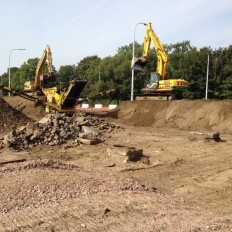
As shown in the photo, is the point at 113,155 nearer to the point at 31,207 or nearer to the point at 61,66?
the point at 31,207

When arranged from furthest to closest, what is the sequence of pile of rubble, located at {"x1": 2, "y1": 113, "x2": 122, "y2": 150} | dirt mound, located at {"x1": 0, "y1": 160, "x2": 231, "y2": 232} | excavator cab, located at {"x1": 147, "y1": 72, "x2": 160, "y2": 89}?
excavator cab, located at {"x1": 147, "y1": 72, "x2": 160, "y2": 89} → pile of rubble, located at {"x1": 2, "y1": 113, "x2": 122, "y2": 150} → dirt mound, located at {"x1": 0, "y1": 160, "x2": 231, "y2": 232}

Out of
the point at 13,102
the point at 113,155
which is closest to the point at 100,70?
the point at 13,102

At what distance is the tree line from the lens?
46969mm

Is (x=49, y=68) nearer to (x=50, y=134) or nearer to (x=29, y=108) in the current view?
(x=29, y=108)

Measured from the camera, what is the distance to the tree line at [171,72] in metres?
47.0

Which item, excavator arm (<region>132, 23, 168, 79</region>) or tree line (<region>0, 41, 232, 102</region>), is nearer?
excavator arm (<region>132, 23, 168, 79</region>)

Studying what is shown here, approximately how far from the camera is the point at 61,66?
8081cm

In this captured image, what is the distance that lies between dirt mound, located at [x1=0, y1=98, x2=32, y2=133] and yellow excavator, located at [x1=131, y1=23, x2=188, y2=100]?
10212 millimetres

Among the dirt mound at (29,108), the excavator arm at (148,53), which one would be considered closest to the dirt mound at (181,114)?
the excavator arm at (148,53)

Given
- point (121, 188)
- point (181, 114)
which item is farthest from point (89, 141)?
point (181, 114)

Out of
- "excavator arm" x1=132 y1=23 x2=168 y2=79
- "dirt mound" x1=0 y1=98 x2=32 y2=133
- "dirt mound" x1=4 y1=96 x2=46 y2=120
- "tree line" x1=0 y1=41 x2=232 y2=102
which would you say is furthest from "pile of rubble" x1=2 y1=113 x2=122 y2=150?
"dirt mound" x1=4 y1=96 x2=46 y2=120

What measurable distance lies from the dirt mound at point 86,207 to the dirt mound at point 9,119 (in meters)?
10.2

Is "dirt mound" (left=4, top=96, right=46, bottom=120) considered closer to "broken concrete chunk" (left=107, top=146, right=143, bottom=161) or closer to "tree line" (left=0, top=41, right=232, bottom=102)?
"tree line" (left=0, top=41, right=232, bottom=102)

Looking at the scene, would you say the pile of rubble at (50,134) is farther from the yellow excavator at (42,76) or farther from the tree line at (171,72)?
the yellow excavator at (42,76)
